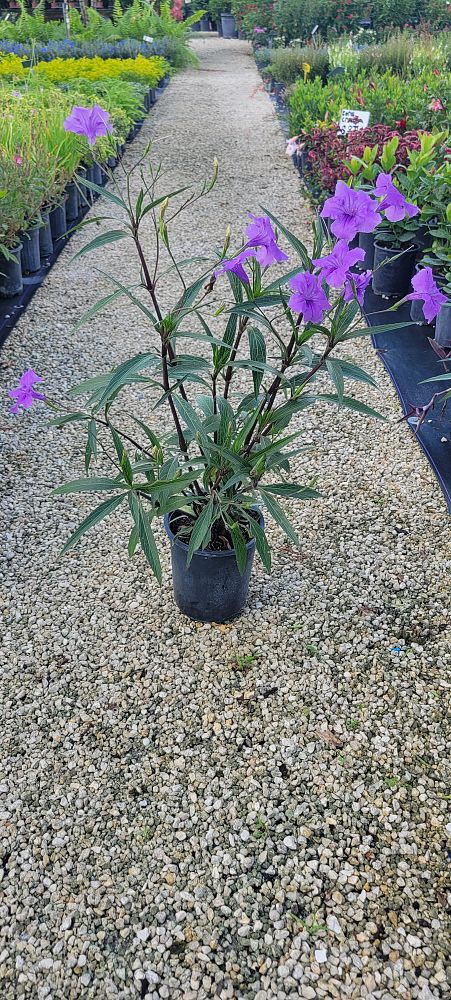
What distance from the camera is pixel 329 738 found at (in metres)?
1.81

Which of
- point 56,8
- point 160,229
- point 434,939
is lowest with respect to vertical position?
point 434,939

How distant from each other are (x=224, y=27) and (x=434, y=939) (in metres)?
18.3

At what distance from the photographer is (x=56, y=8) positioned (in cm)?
1434

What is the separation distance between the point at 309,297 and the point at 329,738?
1055 millimetres

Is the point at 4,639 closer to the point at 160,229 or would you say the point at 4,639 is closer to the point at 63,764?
the point at 63,764

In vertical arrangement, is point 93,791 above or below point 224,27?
below

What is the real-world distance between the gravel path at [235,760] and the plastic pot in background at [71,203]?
3216mm

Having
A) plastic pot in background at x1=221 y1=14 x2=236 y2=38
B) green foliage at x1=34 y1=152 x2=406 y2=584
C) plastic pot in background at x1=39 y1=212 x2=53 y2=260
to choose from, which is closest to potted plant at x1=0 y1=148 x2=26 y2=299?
plastic pot in background at x1=39 y1=212 x2=53 y2=260

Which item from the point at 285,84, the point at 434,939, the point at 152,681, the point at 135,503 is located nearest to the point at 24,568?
the point at 152,681

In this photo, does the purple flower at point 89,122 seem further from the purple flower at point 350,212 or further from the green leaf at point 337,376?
the green leaf at point 337,376

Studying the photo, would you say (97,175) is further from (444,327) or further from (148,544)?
(148,544)

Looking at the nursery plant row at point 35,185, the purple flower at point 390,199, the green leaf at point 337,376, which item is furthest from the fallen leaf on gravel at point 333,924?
the nursery plant row at point 35,185

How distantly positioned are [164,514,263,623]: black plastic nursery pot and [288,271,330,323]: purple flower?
70 centimetres

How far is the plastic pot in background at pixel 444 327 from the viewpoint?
10.9ft
